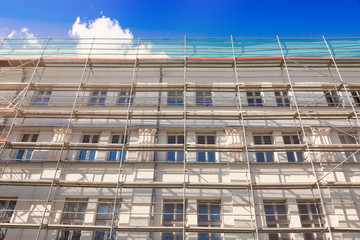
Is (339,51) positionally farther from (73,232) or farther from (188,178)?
(73,232)

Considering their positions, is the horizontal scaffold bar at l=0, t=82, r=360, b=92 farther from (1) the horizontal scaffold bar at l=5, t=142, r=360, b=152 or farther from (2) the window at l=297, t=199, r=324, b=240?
(2) the window at l=297, t=199, r=324, b=240

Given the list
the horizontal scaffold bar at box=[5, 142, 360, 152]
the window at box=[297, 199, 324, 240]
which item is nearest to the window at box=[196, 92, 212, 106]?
the horizontal scaffold bar at box=[5, 142, 360, 152]

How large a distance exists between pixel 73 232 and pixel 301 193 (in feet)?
32.3

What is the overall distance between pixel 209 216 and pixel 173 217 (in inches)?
60.8

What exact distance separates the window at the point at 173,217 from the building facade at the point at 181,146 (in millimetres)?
60

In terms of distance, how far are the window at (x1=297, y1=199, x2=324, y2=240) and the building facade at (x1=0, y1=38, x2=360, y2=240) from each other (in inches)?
1.8

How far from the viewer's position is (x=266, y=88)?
14.2m

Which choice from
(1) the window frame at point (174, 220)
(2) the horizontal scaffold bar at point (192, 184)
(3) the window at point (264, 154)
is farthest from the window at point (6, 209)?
(3) the window at point (264, 154)

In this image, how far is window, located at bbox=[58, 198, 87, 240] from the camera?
11562 mm

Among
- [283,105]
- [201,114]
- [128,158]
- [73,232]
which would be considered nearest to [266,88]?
[283,105]

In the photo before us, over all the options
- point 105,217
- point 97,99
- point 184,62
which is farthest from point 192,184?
point 97,99

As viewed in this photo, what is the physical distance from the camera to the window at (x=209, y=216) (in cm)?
1149

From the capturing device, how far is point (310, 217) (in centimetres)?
1191

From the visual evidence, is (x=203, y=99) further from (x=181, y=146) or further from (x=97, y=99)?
(x=97, y=99)
